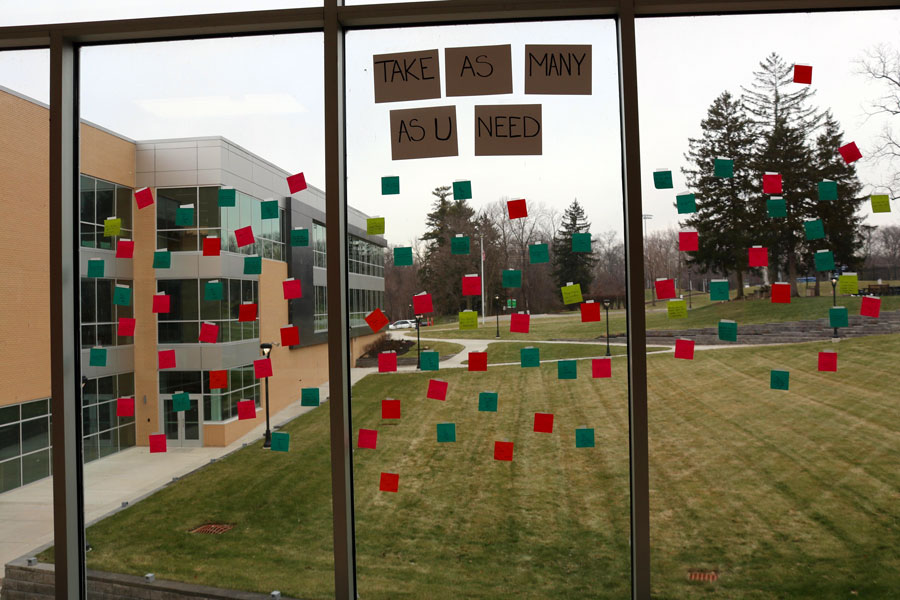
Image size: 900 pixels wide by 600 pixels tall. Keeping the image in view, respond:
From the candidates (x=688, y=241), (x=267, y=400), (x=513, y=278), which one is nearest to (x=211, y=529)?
(x=267, y=400)

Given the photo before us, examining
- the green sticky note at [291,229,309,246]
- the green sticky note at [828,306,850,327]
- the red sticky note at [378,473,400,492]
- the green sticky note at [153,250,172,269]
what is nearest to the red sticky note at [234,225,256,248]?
the green sticky note at [291,229,309,246]

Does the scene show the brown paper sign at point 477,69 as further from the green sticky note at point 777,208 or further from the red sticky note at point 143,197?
the red sticky note at point 143,197

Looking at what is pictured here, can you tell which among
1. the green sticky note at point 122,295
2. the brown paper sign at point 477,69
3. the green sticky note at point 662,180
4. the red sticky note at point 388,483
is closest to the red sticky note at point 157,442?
the green sticky note at point 122,295

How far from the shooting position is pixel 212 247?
6.42ft

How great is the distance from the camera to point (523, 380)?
6.26ft

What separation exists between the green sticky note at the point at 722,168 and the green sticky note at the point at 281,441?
6.05 ft

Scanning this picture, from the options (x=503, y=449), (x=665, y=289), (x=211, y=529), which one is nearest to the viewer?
(x=665, y=289)

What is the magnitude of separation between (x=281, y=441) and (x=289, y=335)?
411 millimetres

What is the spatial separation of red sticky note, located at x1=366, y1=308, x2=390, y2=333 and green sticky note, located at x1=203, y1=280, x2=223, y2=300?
62 centimetres

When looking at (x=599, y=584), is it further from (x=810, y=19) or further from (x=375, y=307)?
(x=810, y=19)

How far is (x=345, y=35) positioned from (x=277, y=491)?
1.76 metres

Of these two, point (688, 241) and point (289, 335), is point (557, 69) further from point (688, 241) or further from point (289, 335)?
point (289, 335)

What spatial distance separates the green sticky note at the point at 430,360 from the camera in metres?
1.89

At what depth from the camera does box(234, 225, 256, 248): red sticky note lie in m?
1.93
